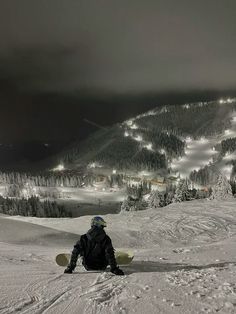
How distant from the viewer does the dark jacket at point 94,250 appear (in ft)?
45.5

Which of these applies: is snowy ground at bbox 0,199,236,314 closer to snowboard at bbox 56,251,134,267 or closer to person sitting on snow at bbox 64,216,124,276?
snowboard at bbox 56,251,134,267

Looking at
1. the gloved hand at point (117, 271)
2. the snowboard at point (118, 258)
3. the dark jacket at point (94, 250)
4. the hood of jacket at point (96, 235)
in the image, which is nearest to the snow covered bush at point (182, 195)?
the snowboard at point (118, 258)

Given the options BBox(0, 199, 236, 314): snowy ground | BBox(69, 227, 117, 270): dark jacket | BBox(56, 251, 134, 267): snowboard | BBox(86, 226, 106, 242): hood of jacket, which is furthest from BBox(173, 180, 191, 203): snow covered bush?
BBox(86, 226, 106, 242): hood of jacket

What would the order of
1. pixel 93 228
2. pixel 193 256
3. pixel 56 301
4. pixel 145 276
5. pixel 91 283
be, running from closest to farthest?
pixel 56 301 → pixel 91 283 → pixel 145 276 → pixel 93 228 → pixel 193 256

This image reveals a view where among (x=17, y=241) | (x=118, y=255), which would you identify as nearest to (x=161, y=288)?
(x=118, y=255)

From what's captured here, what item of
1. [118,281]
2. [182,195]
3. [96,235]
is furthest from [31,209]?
[118,281]

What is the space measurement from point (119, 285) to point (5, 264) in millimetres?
5630

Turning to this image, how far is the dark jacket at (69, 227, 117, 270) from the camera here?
13882 millimetres

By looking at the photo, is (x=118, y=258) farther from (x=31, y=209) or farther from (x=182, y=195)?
(x=31, y=209)

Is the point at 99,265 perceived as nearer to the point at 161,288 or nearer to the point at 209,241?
the point at 161,288

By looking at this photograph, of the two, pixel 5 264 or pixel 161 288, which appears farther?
pixel 5 264

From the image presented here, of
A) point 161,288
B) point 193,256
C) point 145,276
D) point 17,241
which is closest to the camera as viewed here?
point 161,288

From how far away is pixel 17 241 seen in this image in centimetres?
2384

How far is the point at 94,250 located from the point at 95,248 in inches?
3.5
